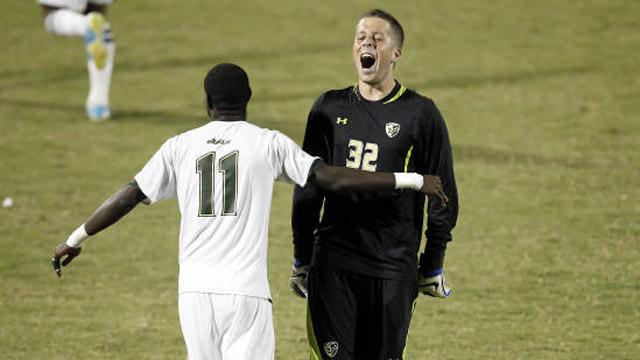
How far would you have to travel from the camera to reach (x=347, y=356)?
552 cm

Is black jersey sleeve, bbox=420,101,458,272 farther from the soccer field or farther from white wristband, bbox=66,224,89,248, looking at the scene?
the soccer field

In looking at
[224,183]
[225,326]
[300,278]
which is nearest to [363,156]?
[300,278]

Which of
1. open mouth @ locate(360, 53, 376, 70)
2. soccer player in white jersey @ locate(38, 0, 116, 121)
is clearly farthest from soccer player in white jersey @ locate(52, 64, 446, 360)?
soccer player in white jersey @ locate(38, 0, 116, 121)

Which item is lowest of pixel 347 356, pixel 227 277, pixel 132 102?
pixel 132 102

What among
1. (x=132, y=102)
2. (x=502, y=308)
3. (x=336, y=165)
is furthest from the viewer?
(x=132, y=102)

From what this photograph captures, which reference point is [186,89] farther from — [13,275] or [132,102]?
[13,275]

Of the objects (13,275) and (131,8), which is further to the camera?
(131,8)

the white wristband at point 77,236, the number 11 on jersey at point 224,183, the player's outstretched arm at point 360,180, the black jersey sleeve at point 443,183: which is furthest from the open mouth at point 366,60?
the white wristband at point 77,236

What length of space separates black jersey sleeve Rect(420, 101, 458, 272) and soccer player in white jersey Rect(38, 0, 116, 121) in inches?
377

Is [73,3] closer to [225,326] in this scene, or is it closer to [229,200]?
[229,200]

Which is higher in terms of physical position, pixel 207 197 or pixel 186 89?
pixel 207 197

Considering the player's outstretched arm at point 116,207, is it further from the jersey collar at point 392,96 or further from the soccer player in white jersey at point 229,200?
the jersey collar at point 392,96

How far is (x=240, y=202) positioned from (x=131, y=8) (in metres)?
17.8

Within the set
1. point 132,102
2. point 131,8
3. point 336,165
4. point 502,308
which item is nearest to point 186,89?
point 132,102
